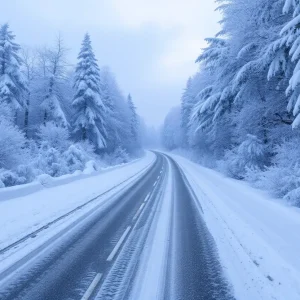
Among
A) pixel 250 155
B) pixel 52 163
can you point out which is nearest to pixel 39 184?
pixel 52 163

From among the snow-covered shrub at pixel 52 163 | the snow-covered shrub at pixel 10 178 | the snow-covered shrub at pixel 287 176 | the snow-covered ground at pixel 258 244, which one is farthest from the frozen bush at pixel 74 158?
the snow-covered shrub at pixel 287 176

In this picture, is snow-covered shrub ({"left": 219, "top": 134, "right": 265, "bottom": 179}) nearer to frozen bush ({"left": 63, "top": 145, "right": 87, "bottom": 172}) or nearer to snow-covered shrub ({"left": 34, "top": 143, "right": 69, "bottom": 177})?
frozen bush ({"left": 63, "top": 145, "right": 87, "bottom": 172})

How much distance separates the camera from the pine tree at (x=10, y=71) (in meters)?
25.7

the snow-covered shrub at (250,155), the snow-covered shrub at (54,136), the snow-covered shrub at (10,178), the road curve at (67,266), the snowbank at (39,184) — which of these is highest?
the snow-covered shrub at (54,136)

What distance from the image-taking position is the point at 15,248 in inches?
233

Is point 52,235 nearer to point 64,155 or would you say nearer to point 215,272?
point 215,272

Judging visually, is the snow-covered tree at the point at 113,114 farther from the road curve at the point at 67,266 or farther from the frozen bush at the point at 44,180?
the road curve at the point at 67,266

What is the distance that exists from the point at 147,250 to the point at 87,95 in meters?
24.5

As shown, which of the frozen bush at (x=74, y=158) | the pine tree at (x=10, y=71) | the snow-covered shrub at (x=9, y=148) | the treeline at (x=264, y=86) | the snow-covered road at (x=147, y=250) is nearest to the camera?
the snow-covered road at (x=147, y=250)

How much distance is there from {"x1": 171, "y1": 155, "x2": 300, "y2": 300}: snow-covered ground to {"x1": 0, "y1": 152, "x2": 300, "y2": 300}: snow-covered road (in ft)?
0.06

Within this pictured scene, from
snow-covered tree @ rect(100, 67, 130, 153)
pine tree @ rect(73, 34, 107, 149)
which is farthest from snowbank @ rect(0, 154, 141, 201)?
snow-covered tree @ rect(100, 67, 130, 153)

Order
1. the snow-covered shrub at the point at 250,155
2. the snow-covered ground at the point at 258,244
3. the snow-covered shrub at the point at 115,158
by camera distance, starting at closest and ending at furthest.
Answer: the snow-covered ground at the point at 258,244
the snow-covered shrub at the point at 250,155
the snow-covered shrub at the point at 115,158

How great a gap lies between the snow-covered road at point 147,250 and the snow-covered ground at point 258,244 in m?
0.02

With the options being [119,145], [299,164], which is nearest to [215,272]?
[299,164]
